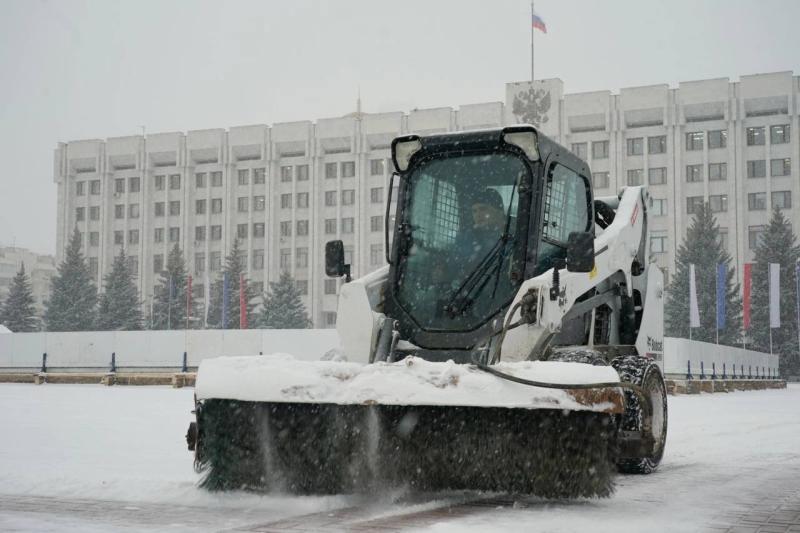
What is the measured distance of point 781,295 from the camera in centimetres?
6806

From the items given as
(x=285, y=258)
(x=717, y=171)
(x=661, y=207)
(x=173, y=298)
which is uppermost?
(x=717, y=171)

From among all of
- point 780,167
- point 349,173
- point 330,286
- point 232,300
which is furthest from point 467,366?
point 349,173

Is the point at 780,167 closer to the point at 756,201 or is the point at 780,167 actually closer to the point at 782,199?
the point at 782,199

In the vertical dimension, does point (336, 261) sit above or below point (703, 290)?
below

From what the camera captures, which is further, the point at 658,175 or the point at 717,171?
the point at 658,175

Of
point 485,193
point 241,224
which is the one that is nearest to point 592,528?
point 485,193

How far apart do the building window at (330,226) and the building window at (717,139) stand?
34281mm

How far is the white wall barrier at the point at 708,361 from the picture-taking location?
33656mm

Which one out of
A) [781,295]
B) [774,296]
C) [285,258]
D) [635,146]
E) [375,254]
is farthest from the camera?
[285,258]

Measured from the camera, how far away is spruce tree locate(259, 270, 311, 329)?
76.9 m

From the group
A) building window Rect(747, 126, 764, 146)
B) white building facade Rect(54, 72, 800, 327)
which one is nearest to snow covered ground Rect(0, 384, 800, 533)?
white building facade Rect(54, 72, 800, 327)

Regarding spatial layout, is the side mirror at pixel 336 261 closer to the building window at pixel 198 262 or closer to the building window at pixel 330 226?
the building window at pixel 330 226

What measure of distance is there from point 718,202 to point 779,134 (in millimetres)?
7182

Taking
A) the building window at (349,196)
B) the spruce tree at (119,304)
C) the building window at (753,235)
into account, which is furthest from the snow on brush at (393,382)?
the building window at (349,196)
